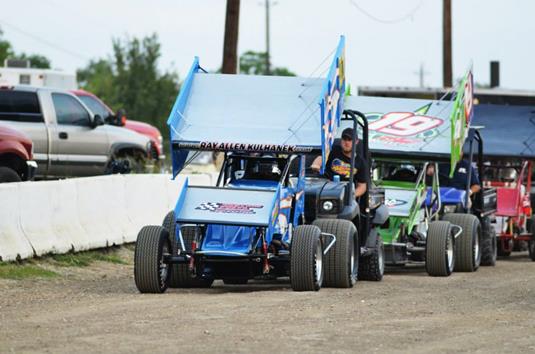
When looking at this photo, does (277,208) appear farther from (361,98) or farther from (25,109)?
(25,109)

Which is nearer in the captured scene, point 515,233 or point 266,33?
point 515,233

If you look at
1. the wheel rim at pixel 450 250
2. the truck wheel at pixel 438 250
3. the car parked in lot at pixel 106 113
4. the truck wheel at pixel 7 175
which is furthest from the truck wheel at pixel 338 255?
the car parked in lot at pixel 106 113

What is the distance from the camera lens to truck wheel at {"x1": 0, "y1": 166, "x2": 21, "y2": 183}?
19344 millimetres

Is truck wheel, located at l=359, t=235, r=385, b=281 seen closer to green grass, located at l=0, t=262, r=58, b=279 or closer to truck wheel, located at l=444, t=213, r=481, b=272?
truck wheel, located at l=444, t=213, r=481, b=272

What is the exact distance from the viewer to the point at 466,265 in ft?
64.4

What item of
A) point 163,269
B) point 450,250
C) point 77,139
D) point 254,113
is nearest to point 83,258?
point 254,113

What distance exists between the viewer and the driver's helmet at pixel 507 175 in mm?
25172

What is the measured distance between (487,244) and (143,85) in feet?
227

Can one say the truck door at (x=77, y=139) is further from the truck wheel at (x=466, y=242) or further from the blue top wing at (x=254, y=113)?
the blue top wing at (x=254, y=113)

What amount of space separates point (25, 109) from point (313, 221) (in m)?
10.4

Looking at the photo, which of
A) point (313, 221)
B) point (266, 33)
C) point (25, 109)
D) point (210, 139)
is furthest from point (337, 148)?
point (266, 33)

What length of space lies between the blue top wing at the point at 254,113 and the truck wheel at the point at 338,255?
86 cm

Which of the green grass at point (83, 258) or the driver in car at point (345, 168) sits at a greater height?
the driver in car at point (345, 168)

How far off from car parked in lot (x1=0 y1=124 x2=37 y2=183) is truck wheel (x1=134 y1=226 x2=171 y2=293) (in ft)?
19.8
